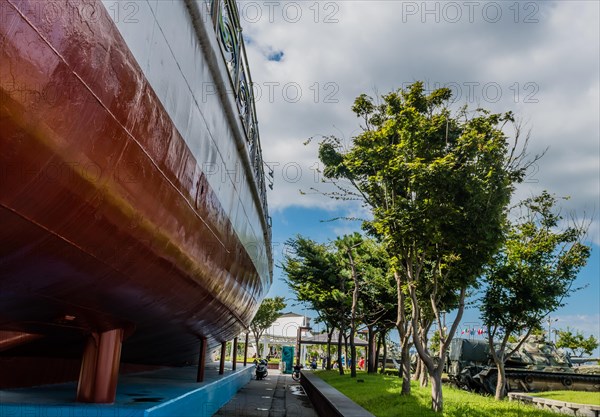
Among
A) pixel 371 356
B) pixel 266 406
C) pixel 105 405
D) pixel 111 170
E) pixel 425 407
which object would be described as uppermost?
pixel 111 170

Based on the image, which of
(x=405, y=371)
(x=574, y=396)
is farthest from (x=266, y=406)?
(x=574, y=396)

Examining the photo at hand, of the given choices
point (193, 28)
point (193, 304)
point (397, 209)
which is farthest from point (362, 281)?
point (193, 28)

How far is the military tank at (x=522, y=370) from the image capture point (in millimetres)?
19281

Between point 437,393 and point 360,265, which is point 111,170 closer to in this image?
point 437,393

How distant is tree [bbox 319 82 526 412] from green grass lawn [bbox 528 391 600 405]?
A: 7987mm

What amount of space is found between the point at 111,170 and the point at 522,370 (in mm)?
20067

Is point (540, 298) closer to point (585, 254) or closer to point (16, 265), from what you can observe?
point (585, 254)

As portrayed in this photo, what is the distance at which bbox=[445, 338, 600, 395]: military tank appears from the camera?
1928cm

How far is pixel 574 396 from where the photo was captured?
17.1 m

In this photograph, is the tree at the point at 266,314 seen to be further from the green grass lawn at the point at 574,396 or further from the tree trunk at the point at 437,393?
the tree trunk at the point at 437,393

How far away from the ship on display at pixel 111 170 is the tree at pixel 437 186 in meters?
4.74

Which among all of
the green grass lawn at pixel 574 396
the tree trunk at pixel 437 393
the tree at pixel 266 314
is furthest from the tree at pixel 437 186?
the tree at pixel 266 314

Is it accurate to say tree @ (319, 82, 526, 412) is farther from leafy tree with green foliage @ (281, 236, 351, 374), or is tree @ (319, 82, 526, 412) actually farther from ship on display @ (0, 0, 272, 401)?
leafy tree with green foliage @ (281, 236, 351, 374)

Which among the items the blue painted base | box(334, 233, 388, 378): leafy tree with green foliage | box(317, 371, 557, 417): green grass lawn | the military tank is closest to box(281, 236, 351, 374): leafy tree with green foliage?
box(334, 233, 388, 378): leafy tree with green foliage
